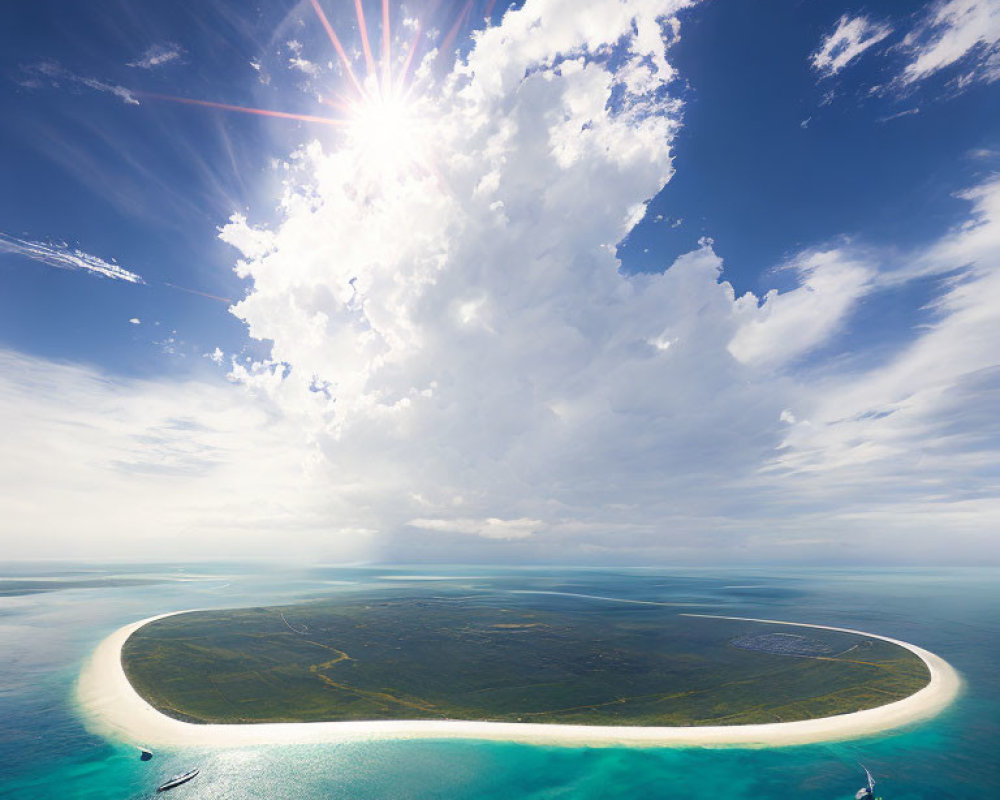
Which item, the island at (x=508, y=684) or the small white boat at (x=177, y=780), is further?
the island at (x=508, y=684)

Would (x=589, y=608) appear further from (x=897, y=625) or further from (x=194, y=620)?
(x=194, y=620)

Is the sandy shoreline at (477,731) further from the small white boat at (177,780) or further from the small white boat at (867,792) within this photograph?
the small white boat at (867,792)

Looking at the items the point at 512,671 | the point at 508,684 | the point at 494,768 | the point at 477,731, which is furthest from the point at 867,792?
the point at 512,671

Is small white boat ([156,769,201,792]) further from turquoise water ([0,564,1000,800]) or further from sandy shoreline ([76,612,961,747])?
sandy shoreline ([76,612,961,747])

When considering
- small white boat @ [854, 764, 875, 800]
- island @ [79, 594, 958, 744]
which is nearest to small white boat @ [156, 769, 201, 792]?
island @ [79, 594, 958, 744]

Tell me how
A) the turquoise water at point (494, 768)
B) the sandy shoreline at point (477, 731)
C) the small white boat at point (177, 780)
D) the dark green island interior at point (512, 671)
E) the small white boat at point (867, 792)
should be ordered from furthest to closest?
the dark green island interior at point (512, 671) < the sandy shoreline at point (477, 731) < the turquoise water at point (494, 768) < the small white boat at point (177, 780) < the small white boat at point (867, 792)

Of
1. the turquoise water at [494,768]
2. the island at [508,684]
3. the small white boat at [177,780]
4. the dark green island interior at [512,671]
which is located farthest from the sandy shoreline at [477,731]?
the small white boat at [177,780]
